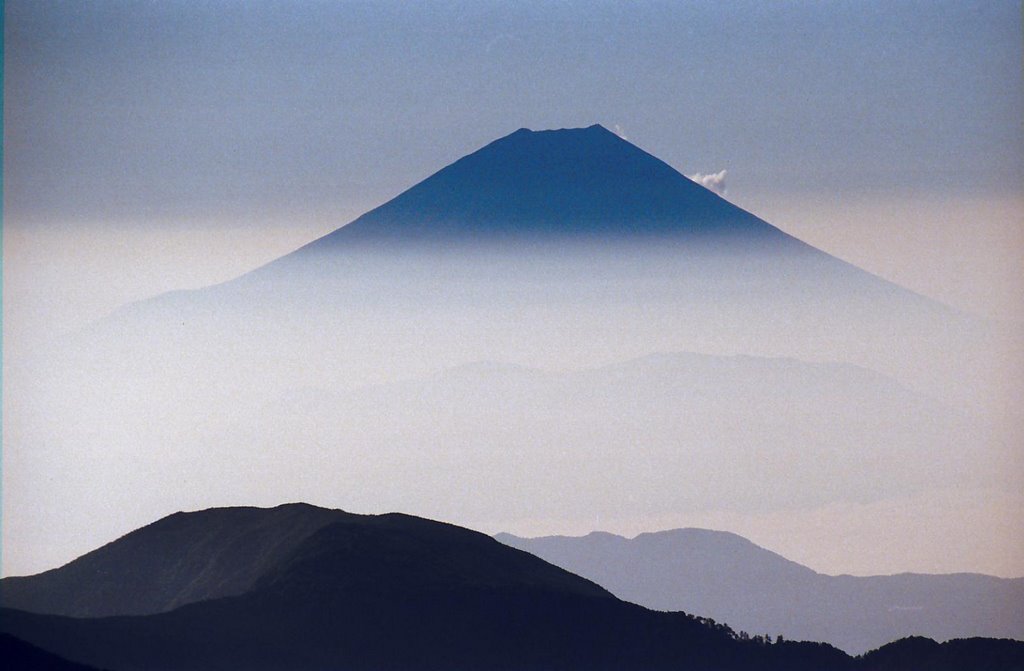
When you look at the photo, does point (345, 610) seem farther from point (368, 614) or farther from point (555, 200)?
point (555, 200)

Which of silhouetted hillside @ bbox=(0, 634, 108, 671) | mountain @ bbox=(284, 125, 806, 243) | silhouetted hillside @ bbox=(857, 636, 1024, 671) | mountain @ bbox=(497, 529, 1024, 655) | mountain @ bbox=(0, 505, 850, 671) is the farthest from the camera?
mountain @ bbox=(284, 125, 806, 243)

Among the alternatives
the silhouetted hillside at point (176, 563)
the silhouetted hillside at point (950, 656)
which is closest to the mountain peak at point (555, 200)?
the silhouetted hillside at point (176, 563)

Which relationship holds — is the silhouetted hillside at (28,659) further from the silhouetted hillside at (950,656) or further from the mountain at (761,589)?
the silhouetted hillside at (950,656)

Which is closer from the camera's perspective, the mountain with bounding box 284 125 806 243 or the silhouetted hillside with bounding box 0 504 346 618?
the silhouetted hillside with bounding box 0 504 346 618

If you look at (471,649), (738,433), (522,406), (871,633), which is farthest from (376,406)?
(871,633)

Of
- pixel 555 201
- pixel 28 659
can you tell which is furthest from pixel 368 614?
pixel 555 201

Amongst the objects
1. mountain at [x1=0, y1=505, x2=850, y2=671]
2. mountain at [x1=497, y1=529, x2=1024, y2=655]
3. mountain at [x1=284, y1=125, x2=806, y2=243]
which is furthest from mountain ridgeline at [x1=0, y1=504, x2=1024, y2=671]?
mountain at [x1=284, y1=125, x2=806, y2=243]

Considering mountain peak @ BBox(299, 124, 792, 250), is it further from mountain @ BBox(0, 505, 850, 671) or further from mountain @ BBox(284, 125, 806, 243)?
mountain @ BBox(0, 505, 850, 671)
